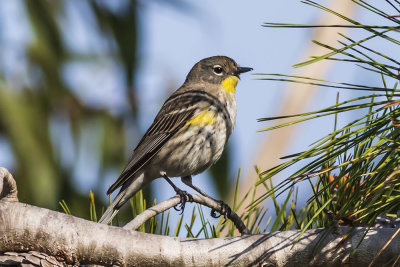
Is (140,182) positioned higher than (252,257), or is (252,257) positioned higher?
(140,182)

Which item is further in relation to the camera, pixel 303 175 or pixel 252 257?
pixel 252 257

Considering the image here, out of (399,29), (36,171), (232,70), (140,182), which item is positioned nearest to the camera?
(399,29)

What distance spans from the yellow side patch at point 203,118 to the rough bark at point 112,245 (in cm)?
242

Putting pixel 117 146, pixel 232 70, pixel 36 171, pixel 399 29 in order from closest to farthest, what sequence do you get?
pixel 399 29, pixel 36 171, pixel 232 70, pixel 117 146

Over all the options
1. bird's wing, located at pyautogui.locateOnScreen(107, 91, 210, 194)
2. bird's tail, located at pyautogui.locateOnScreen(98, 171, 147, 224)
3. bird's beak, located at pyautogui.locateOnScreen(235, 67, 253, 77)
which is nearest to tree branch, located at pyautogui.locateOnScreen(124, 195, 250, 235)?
bird's tail, located at pyautogui.locateOnScreen(98, 171, 147, 224)

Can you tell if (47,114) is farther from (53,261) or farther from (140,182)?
(53,261)

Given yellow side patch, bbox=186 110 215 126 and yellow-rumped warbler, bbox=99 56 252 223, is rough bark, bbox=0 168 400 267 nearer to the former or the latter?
yellow-rumped warbler, bbox=99 56 252 223

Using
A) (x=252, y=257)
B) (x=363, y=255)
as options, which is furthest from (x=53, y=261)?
(x=363, y=255)

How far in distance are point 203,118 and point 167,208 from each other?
2.06 metres

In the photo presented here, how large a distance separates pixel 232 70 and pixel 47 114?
5.27ft

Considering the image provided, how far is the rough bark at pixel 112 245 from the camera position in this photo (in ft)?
7.41

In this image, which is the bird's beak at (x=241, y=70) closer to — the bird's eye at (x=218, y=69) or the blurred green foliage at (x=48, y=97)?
the bird's eye at (x=218, y=69)

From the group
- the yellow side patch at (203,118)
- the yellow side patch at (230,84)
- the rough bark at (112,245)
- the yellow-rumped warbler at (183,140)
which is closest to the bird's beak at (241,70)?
the yellow side patch at (230,84)

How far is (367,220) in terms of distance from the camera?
235 centimetres
